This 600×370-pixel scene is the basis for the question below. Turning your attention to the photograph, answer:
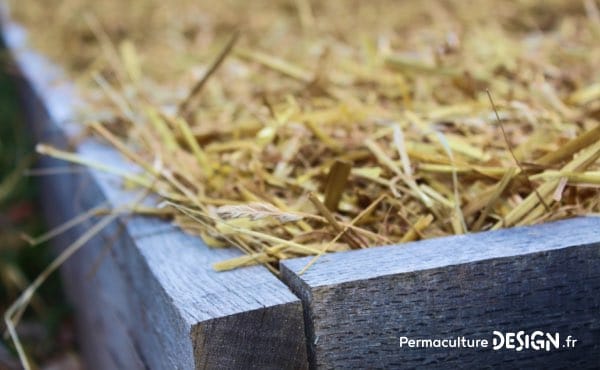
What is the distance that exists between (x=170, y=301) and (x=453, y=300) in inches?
12.6

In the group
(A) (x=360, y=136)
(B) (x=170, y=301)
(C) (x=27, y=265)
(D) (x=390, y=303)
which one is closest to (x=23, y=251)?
(C) (x=27, y=265)

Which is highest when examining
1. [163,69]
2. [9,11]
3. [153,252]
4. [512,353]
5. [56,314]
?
[9,11]

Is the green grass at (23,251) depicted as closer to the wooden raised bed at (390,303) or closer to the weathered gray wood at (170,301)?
the weathered gray wood at (170,301)

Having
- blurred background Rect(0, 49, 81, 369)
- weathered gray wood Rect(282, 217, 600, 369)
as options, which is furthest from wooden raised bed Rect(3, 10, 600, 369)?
blurred background Rect(0, 49, 81, 369)

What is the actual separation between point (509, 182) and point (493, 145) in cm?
23

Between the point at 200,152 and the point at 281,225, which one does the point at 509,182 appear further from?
the point at 200,152

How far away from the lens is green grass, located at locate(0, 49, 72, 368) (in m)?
2.69

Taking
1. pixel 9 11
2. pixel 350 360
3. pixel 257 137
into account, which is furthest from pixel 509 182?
pixel 9 11

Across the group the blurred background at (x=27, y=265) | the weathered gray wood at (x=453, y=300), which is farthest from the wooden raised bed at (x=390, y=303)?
the blurred background at (x=27, y=265)

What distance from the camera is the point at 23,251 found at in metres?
3.02

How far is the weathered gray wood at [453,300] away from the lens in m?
0.92

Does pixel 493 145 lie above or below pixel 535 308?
above

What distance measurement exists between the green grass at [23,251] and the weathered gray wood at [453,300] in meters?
1.54

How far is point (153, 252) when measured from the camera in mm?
1143
